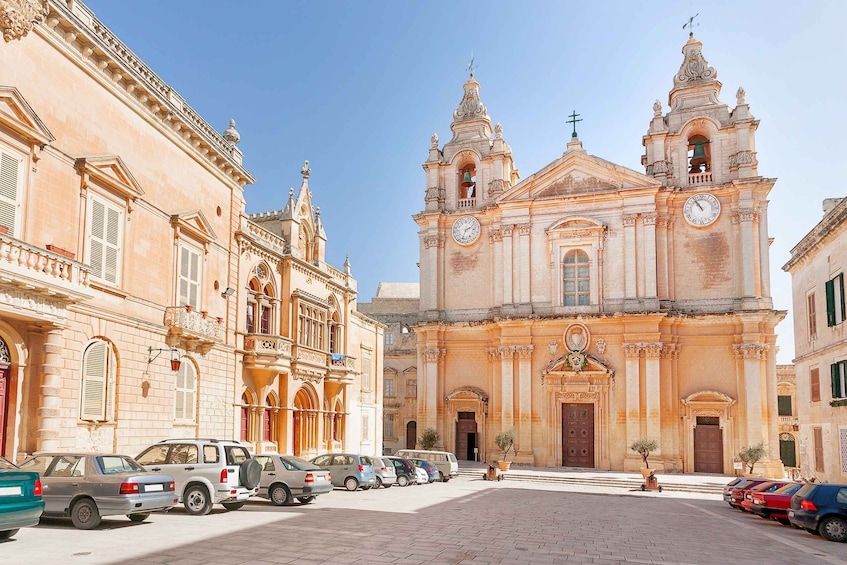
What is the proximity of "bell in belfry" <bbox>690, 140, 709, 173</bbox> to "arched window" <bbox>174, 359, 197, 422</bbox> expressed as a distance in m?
30.6

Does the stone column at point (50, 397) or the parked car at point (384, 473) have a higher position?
the stone column at point (50, 397)

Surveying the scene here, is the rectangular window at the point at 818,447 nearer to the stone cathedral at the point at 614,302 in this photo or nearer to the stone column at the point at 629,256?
the stone cathedral at the point at 614,302

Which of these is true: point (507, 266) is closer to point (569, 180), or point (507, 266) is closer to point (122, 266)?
point (569, 180)

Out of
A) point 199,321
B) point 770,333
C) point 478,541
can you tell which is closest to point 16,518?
point 478,541

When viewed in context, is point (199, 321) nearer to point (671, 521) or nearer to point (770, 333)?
point (671, 521)

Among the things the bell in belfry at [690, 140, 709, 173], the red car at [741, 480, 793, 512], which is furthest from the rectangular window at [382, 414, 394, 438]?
the red car at [741, 480, 793, 512]

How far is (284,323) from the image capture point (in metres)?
28.2

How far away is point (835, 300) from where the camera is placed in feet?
79.3

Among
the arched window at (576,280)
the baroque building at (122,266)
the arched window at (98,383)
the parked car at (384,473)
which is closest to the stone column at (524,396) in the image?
the arched window at (576,280)

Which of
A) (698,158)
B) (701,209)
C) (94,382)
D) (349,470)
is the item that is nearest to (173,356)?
(94,382)

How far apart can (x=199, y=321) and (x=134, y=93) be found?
6443 millimetres

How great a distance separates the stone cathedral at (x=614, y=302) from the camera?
3738 centimetres

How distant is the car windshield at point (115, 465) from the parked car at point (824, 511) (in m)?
13.7

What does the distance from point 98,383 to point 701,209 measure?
3189 cm
